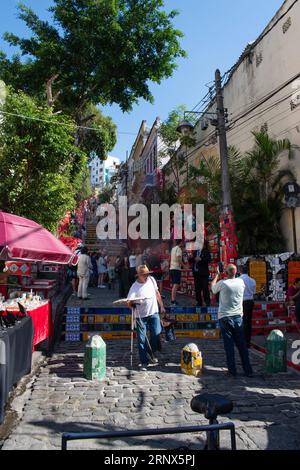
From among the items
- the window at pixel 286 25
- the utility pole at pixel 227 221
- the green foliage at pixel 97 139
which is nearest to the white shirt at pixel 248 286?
the utility pole at pixel 227 221

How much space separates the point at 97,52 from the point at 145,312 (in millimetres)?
15717

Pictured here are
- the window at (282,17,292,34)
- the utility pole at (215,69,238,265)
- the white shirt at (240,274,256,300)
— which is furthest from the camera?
the window at (282,17,292,34)

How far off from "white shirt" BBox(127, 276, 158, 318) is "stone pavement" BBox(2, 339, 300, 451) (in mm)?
974

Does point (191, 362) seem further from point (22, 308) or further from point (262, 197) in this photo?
point (262, 197)

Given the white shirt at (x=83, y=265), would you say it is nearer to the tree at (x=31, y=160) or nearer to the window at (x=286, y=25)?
the tree at (x=31, y=160)

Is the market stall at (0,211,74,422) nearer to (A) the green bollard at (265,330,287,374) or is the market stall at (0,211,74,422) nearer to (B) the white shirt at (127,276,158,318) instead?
(B) the white shirt at (127,276,158,318)

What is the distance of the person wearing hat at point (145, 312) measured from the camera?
758cm

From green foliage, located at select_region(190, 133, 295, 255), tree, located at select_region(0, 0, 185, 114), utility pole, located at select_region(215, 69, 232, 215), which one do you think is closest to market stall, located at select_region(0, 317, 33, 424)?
utility pole, located at select_region(215, 69, 232, 215)

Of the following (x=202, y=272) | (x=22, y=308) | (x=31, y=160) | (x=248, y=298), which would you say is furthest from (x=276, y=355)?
(x=31, y=160)

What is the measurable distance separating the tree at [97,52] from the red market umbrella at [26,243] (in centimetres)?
1225

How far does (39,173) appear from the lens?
41.4ft

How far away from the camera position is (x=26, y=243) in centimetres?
765

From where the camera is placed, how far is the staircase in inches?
1341

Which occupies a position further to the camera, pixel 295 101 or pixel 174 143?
pixel 174 143
